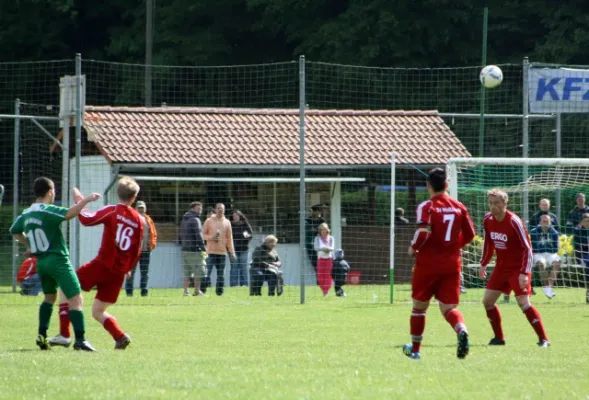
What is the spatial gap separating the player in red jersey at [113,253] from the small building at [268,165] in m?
12.6

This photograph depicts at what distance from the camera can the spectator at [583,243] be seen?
20719 millimetres

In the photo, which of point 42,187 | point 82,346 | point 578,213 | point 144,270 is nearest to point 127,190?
point 42,187

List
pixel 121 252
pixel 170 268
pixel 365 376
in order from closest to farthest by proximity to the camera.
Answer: pixel 365 376 → pixel 121 252 → pixel 170 268

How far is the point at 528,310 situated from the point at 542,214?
30.5ft

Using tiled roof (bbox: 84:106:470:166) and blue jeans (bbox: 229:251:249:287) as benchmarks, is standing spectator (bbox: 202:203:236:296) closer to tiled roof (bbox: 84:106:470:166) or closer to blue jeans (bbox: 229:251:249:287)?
blue jeans (bbox: 229:251:249:287)

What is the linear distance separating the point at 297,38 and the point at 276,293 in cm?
1970

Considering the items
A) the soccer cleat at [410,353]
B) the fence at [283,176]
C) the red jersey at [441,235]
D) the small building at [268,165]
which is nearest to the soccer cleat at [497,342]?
the soccer cleat at [410,353]

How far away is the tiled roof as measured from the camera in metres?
25.1

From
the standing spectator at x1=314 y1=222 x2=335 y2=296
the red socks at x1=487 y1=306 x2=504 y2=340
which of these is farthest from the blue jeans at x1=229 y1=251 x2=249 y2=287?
the red socks at x1=487 y1=306 x2=504 y2=340

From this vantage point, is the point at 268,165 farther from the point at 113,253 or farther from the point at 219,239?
the point at 113,253

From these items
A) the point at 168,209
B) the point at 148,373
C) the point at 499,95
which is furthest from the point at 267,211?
the point at 148,373

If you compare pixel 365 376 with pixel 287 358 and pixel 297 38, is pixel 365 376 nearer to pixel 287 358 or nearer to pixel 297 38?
pixel 287 358

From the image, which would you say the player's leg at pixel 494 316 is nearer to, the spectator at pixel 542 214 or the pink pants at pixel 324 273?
the spectator at pixel 542 214

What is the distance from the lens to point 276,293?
72.8 ft
